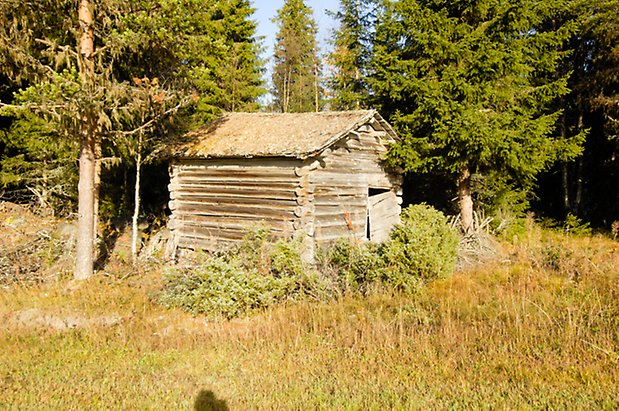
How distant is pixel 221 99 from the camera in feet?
71.3

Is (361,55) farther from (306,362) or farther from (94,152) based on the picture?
(306,362)

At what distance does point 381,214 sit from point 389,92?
3.91 metres

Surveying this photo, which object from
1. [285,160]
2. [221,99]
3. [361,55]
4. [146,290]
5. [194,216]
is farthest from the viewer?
[221,99]

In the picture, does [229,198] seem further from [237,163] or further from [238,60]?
[238,60]

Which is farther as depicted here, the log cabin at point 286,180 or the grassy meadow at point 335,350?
the log cabin at point 286,180

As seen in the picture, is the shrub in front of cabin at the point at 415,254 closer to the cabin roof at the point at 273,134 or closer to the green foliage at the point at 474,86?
the cabin roof at the point at 273,134

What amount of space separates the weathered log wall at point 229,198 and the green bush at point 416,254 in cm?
298

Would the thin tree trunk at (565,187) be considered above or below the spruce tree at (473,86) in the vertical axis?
below

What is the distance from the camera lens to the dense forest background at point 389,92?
10.2 meters

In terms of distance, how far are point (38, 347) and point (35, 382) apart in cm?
148

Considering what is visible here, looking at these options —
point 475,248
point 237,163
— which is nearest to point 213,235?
point 237,163

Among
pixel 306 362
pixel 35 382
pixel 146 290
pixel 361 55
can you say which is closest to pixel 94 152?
pixel 146 290

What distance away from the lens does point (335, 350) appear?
632cm

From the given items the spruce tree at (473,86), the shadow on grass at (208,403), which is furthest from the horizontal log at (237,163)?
the shadow on grass at (208,403)
